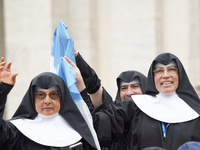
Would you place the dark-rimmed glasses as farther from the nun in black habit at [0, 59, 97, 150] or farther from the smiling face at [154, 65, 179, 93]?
the smiling face at [154, 65, 179, 93]

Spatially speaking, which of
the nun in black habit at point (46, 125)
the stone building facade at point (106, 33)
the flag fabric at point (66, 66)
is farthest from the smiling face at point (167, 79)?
the stone building facade at point (106, 33)

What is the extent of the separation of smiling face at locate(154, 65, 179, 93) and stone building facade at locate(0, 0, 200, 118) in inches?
184

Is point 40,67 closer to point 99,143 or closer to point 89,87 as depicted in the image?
point 89,87

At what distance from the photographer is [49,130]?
14.7 ft

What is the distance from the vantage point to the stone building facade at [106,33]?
9336mm

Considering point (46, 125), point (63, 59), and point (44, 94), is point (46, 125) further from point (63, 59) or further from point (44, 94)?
point (63, 59)

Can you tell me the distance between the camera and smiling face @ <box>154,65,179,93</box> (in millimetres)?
4883

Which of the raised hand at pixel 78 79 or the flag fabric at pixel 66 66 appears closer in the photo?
the flag fabric at pixel 66 66

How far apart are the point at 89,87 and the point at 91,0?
5.75 meters

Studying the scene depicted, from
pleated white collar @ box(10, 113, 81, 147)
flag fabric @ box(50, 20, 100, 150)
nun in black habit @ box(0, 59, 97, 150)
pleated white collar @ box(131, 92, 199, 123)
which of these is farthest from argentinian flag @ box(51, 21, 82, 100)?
pleated white collar @ box(131, 92, 199, 123)

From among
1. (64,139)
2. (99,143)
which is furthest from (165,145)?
(64,139)

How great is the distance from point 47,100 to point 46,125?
0.80ft

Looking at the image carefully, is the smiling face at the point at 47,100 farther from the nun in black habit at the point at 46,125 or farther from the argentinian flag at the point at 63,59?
the argentinian flag at the point at 63,59

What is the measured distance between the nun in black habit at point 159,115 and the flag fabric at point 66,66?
0.17 metres
